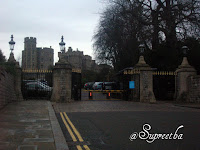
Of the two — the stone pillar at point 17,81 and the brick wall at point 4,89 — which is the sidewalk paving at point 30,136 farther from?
the stone pillar at point 17,81

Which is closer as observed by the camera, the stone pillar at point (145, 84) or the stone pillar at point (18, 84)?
the stone pillar at point (18, 84)

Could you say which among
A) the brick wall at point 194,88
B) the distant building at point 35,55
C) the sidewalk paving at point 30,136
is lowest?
the sidewalk paving at point 30,136

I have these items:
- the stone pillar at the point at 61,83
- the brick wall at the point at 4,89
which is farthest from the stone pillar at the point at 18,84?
the stone pillar at the point at 61,83

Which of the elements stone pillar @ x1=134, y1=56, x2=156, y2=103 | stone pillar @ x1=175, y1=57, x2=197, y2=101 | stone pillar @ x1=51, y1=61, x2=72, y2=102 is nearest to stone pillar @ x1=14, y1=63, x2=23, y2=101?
stone pillar @ x1=51, y1=61, x2=72, y2=102

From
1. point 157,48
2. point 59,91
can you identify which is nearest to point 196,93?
point 157,48

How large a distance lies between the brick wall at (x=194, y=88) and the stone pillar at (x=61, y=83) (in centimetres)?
975

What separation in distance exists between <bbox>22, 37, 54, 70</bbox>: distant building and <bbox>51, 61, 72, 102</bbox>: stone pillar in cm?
7448

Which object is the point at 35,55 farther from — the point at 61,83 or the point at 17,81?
the point at 61,83

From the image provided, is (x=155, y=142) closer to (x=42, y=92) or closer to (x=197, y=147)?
(x=197, y=147)

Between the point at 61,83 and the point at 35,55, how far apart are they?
82020 mm

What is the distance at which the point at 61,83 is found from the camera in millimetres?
18484

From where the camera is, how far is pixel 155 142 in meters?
6.04

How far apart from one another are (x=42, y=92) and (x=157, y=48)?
1327cm

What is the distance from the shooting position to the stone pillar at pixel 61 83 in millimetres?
18391
